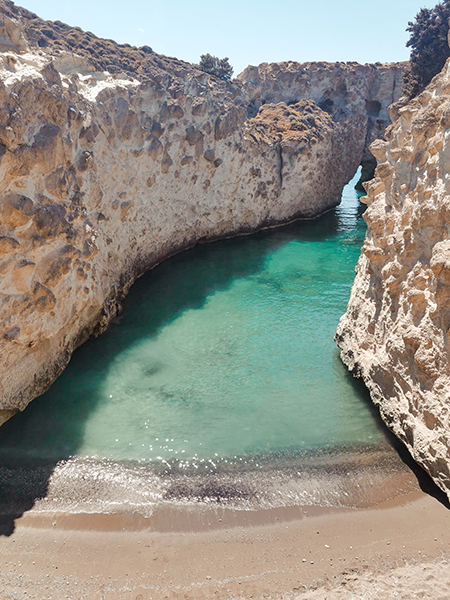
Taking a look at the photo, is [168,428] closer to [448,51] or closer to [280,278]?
[280,278]

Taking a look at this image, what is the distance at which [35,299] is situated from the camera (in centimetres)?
1022

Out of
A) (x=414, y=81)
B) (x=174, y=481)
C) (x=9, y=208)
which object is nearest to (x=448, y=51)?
(x=414, y=81)

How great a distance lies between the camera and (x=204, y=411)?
10539 mm

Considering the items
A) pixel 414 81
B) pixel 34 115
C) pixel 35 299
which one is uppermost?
pixel 414 81

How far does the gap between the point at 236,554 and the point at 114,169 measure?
13859mm

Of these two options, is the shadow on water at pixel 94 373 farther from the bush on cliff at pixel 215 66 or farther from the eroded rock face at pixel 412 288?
the bush on cliff at pixel 215 66

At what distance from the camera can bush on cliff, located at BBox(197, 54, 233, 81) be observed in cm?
3625

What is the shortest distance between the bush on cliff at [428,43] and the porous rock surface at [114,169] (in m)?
7.27

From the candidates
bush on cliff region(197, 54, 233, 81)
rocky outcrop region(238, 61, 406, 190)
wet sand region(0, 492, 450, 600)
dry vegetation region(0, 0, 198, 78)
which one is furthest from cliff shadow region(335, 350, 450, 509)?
bush on cliff region(197, 54, 233, 81)

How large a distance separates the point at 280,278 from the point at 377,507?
42.0ft

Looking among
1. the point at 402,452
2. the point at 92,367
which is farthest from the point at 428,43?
the point at 92,367

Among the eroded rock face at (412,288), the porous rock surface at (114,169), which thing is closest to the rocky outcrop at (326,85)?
the porous rock surface at (114,169)

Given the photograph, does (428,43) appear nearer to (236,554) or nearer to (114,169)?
(114,169)

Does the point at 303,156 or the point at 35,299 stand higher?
the point at 303,156
